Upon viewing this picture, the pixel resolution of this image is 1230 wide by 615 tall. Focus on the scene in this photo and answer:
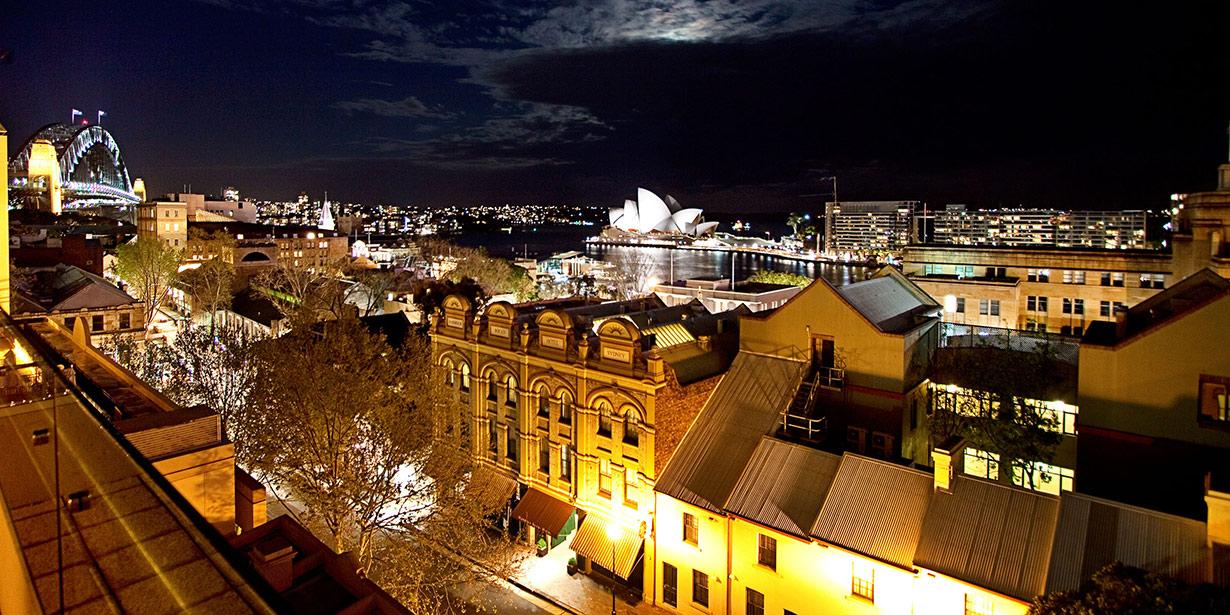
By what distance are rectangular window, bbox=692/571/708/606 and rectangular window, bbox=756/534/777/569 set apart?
214 cm

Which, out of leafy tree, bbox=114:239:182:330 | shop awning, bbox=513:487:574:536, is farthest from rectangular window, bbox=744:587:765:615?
leafy tree, bbox=114:239:182:330

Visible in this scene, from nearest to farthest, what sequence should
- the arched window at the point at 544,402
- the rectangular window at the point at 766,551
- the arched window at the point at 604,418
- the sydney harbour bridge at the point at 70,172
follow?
the rectangular window at the point at 766,551 → the arched window at the point at 604,418 → the arched window at the point at 544,402 → the sydney harbour bridge at the point at 70,172

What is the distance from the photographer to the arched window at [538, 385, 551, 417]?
77.4 feet

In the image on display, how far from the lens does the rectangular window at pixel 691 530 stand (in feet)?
63.2

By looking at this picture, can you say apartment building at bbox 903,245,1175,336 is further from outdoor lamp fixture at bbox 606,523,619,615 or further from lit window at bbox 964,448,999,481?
outdoor lamp fixture at bbox 606,523,619,615

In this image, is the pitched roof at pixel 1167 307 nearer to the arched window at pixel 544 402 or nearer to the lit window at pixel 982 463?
the lit window at pixel 982 463

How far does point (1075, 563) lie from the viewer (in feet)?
44.3

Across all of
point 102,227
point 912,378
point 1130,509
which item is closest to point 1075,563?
point 1130,509

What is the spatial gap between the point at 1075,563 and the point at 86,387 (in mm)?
18065

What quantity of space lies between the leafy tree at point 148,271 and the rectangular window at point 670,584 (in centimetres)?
3891

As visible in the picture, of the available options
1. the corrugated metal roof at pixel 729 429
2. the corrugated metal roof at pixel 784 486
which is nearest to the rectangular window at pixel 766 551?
the corrugated metal roof at pixel 784 486

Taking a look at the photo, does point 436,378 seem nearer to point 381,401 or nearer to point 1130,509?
point 381,401

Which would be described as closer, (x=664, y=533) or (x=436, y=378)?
(x=664, y=533)

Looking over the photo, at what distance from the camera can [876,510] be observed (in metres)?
16.1
